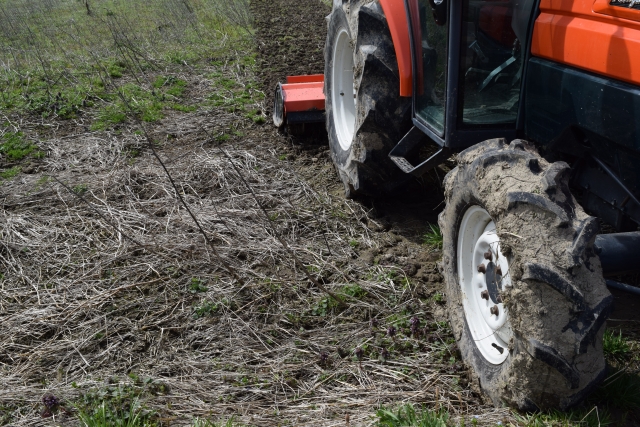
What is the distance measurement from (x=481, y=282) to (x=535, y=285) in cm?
62

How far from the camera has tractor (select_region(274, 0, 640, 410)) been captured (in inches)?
89.7

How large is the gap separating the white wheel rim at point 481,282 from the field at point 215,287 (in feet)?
0.70

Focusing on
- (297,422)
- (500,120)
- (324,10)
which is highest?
(500,120)

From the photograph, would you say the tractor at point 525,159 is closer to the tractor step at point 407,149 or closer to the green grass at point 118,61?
the tractor step at point 407,149

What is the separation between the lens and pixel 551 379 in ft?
7.55

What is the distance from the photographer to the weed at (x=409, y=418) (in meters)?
2.42

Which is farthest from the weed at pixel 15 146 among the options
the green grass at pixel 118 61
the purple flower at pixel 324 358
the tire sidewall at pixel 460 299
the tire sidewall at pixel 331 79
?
the tire sidewall at pixel 460 299

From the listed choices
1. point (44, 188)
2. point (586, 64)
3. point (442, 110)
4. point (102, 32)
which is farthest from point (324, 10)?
point (586, 64)

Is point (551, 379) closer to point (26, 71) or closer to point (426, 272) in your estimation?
point (426, 272)

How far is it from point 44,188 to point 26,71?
4106 mm

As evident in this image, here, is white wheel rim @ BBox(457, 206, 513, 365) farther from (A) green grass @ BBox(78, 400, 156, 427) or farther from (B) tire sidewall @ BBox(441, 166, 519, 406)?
(A) green grass @ BBox(78, 400, 156, 427)

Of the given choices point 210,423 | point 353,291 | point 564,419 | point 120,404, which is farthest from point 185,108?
point 564,419

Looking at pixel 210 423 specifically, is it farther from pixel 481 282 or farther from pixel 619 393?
pixel 619 393

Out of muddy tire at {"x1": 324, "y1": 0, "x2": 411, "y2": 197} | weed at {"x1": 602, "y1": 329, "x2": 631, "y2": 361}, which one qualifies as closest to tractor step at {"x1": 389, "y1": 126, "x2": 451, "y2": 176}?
muddy tire at {"x1": 324, "y1": 0, "x2": 411, "y2": 197}
